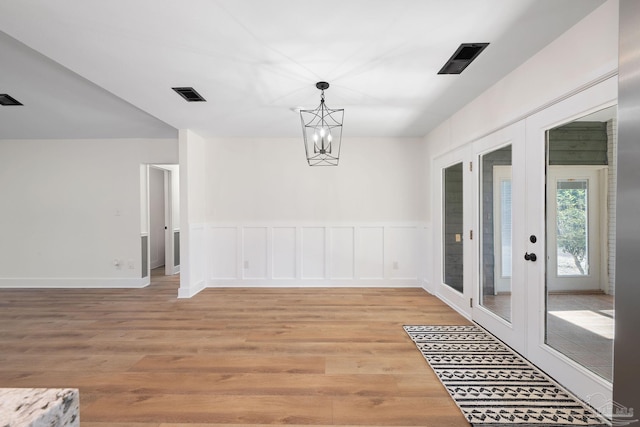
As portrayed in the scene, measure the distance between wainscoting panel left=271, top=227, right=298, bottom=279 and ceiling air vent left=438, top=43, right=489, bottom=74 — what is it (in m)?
3.27

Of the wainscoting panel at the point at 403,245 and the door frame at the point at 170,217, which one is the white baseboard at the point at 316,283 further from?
the door frame at the point at 170,217

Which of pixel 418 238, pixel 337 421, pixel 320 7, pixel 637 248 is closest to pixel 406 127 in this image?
pixel 418 238

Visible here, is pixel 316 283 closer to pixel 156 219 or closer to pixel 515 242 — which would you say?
pixel 515 242

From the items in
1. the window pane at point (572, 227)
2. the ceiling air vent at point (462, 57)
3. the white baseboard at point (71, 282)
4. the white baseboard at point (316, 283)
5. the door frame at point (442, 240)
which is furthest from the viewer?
the white baseboard at point (71, 282)

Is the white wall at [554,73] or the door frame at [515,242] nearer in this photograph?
the white wall at [554,73]

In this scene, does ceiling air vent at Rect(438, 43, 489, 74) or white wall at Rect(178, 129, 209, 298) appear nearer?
ceiling air vent at Rect(438, 43, 489, 74)

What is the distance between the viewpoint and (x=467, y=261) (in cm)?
357

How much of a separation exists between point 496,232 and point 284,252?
10.4 feet

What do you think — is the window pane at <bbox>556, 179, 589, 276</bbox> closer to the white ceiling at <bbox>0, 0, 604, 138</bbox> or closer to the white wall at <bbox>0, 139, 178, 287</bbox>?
the white ceiling at <bbox>0, 0, 604, 138</bbox>

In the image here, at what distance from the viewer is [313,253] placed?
505cm

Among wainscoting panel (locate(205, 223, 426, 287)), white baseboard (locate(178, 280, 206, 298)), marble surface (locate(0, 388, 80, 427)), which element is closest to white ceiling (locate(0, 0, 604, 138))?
wainscoting panel (locate(205, 223, 426, 287))

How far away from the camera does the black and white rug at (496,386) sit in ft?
5.98

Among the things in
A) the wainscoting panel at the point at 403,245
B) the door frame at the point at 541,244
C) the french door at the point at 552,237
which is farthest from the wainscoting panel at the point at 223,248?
the door frame at the point at 541,244

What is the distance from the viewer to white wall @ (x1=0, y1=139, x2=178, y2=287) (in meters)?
5.23
